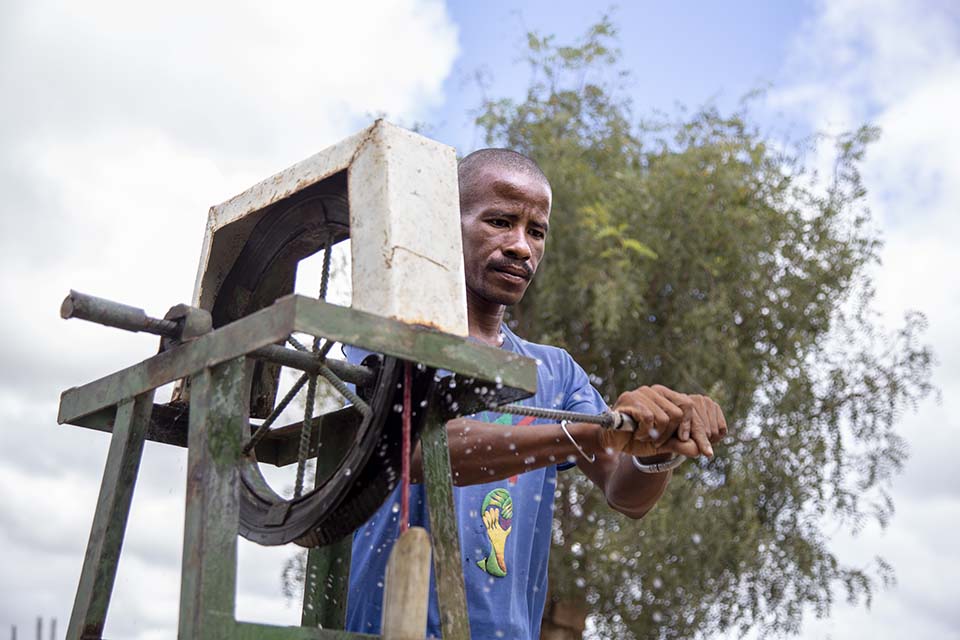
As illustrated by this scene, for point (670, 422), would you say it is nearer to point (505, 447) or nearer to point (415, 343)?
point (505, 447)

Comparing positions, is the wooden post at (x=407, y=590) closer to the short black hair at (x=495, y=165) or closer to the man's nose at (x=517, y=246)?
the man's nose at (x=517, y=246)

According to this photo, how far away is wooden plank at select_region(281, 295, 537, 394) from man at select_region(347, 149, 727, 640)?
0.93 ft

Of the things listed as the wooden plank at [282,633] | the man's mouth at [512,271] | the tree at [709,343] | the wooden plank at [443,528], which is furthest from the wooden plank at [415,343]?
the tree at [709,343]

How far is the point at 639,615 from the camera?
317 inches

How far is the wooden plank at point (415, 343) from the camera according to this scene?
Answer: 6.68ft

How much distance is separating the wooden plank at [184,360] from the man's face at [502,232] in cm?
90

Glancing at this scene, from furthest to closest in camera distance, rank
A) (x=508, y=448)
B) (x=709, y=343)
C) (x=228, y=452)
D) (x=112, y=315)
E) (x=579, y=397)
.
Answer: (x=709, y=343), (x=579, y=397), (x=508, y=448), (x=112, y=315), (x=228, y=452)

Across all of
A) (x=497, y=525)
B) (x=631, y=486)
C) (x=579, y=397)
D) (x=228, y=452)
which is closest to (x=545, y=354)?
(x=579, y=397)

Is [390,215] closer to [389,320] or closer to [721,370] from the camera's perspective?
[389,320]

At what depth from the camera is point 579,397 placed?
3113mm

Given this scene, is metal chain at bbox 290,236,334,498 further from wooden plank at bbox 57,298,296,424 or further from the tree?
the tree

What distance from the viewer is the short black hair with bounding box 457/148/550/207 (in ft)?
10.3

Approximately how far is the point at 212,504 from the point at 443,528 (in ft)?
1.48

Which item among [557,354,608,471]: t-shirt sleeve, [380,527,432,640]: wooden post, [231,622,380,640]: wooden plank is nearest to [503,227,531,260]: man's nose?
[557,354,608,471]: t-shirt sleeve
